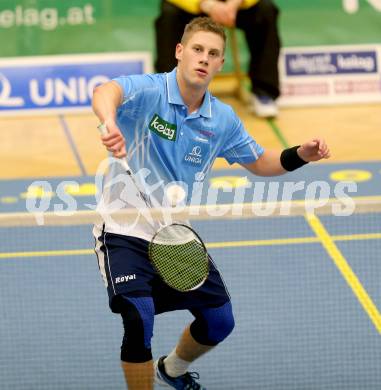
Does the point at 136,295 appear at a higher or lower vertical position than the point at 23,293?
higher

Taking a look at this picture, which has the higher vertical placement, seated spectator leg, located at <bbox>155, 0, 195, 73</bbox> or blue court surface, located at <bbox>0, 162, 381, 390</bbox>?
seated spectator leg, located at <bbox>155, 0, 195, 73</bbox>

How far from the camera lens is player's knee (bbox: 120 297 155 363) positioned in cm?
618

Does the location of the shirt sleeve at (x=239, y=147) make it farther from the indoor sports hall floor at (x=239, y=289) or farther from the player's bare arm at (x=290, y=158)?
the indoor sports hall floor at (x=239, y=289)

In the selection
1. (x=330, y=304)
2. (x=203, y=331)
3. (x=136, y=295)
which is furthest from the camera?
(x=330, y=304)

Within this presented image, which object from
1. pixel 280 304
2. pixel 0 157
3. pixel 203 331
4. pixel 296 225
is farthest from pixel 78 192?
pixel 203 331

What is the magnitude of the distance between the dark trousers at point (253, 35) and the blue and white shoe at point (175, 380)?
5.56 m

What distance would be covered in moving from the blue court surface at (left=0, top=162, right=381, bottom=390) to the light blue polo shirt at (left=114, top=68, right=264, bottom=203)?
157 centimetres

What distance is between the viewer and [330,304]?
845 centimetres

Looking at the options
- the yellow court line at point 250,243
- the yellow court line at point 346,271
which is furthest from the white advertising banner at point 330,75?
the yellow court line at point 250,243

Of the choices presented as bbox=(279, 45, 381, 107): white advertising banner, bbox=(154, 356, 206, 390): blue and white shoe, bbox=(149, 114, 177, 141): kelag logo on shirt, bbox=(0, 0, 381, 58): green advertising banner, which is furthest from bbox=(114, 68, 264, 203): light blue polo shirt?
bbox=(0, 0, 381, 58): green advertising banner

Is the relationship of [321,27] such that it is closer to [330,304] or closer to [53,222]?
[330,304]

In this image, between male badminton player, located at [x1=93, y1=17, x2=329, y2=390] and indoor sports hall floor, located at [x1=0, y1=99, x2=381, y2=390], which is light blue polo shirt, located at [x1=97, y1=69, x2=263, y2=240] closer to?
male badminton player, located at [x1=93, y1=17, x2=329, y2=390]

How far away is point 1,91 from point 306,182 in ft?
12.4

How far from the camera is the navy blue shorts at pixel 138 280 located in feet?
20.7
